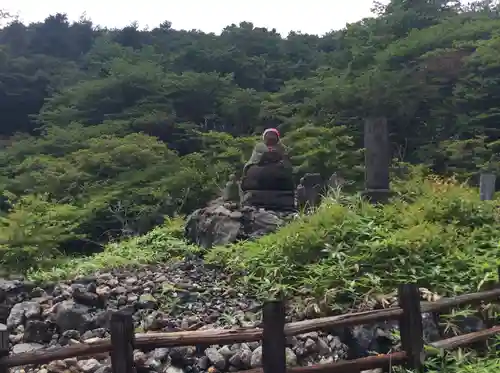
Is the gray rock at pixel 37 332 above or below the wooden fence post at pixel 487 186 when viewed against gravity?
below

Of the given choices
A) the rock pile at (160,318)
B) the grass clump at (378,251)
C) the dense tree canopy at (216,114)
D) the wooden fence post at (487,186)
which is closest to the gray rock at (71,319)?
the rock pile at (160,318)

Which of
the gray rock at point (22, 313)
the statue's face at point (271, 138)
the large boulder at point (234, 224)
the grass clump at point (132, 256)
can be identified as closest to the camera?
the gray rock at point (22, 313)

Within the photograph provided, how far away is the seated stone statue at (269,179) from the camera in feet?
26.1

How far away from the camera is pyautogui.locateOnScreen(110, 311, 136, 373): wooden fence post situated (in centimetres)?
325

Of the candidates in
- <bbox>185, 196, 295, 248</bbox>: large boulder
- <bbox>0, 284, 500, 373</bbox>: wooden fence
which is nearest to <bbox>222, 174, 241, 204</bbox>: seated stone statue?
<bbox>185, 196, 295, 248</bbox>: large boulder

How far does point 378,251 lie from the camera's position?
4.77 meters

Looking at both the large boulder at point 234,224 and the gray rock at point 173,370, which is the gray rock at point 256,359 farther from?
the large boulder at point 234,224

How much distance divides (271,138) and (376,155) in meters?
1.66

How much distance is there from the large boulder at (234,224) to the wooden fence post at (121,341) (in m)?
3.63

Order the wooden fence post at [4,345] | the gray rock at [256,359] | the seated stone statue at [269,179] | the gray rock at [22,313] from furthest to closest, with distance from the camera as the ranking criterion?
the seated stone statue at [269,179] → the gray rock at [22,313] → the gray rock at [256,359] → the wooden fence post at [4,345]

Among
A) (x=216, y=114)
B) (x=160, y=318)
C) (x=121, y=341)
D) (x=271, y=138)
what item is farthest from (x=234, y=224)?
(x=216, y=114)

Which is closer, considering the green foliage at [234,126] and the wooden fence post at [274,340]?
the wooden fence post at [274,340]

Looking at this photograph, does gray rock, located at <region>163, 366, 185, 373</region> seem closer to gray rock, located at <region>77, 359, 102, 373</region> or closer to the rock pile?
the rock pile

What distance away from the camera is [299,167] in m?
12.3
